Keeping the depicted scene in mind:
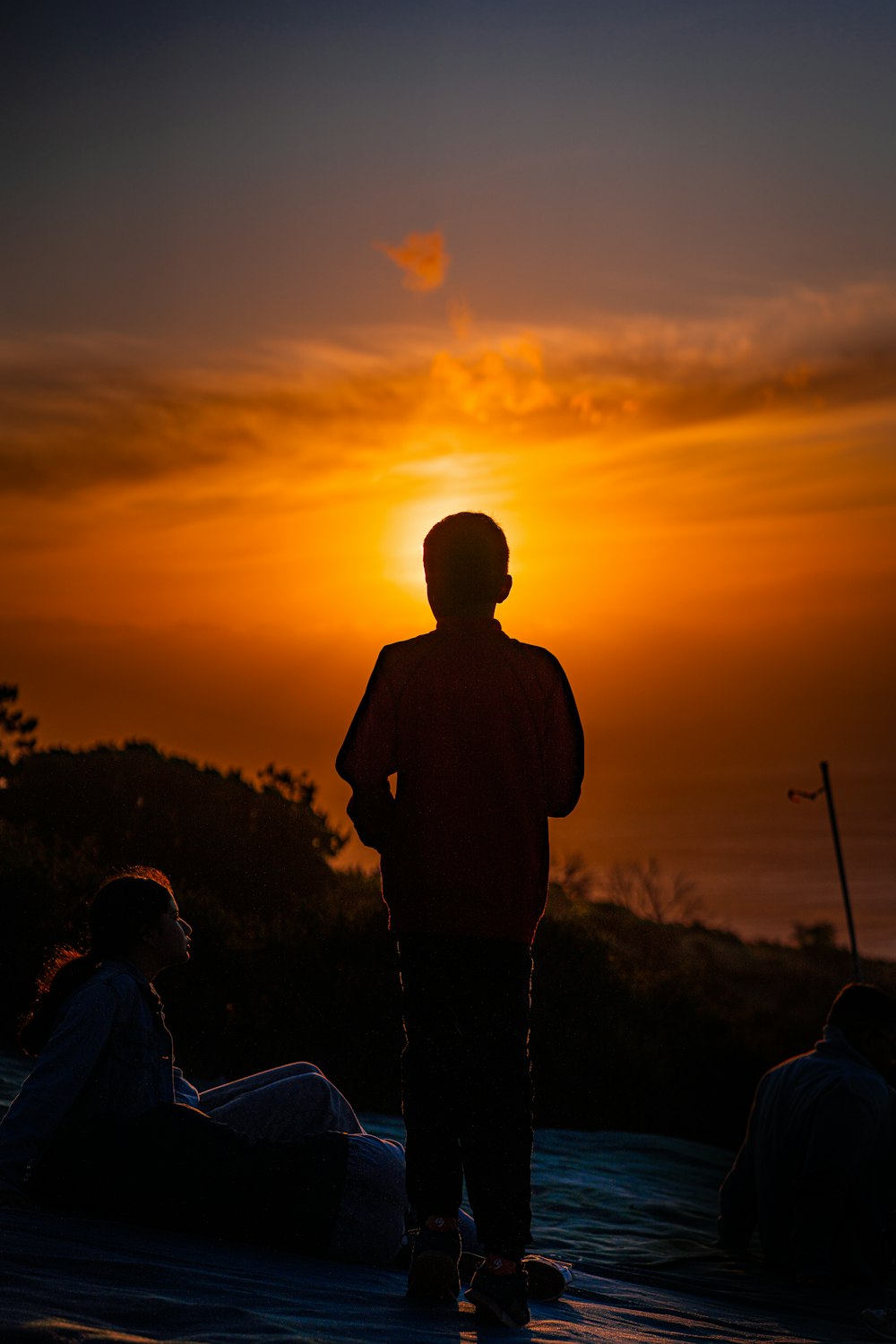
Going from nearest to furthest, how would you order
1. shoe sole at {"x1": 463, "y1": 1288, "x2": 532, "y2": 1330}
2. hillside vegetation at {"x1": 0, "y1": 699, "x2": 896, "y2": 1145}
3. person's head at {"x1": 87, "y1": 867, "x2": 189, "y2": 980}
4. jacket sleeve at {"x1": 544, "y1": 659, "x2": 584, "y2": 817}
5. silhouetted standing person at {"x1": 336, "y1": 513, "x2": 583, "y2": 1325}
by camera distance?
shoe sole at {"x1": 463, "y1": 1288, "x2": 532, "y2": 1330}, silhouetted standing person at {"x1": 336, "y1": 513, "x2": 583, "y2": 1325}, jacket sleeve at {"x1": 544, "y1": 659, "x2": 584, "y2": 817}, person's head at {"x1": 87, "y1": 867, "x2": 189, "y2": 980}, hillside vegetation at {"x1": 0, "y1": 699, "x2": 896, "y2": 1145}

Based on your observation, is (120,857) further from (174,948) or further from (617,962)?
(174,948)

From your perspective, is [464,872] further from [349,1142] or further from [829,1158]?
[829,1158]

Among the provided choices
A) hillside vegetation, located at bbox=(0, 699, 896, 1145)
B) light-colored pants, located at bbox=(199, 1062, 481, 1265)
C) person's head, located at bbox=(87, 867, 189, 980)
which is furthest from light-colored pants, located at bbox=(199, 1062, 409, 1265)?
hillside vegetation, located at bbox=(0, 699, 896, 1145)

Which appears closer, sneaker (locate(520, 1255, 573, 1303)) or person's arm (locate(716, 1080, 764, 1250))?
sneaker (locate(520, 1255, 573, 1303))

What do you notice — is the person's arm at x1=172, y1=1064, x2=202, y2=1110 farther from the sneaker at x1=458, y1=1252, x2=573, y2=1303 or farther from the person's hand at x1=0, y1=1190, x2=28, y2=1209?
the sneaker at x1=458, y1=1252, x2=573, y2=1303

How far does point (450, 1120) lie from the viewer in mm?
3799

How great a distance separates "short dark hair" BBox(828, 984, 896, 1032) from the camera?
645 centimetres

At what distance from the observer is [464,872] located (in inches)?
149

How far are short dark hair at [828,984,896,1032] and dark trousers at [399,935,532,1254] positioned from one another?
10.2 feet

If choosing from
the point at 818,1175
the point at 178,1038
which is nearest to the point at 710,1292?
the point at 818,1175

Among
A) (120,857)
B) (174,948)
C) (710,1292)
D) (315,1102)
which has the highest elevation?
(120,857)

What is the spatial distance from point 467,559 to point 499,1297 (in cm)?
193

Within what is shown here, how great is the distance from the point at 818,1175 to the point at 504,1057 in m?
2.85

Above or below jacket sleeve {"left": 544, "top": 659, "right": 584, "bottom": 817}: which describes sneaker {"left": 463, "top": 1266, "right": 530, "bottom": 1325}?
below
